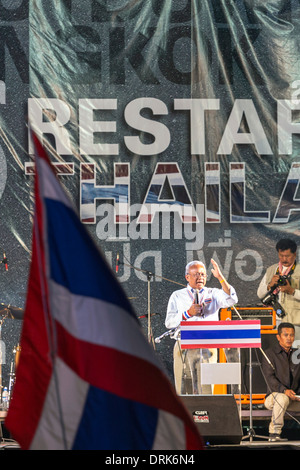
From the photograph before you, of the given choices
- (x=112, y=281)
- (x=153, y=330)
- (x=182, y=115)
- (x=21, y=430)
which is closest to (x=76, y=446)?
(x=21, y=430)

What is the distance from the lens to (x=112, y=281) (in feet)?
5.83

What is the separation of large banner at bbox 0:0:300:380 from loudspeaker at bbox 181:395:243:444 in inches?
87.1

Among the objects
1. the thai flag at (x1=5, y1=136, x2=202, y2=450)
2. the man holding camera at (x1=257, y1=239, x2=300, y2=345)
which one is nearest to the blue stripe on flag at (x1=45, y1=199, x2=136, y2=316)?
the thai flag at (x1=5, y1=136, x2=202, y2=450)

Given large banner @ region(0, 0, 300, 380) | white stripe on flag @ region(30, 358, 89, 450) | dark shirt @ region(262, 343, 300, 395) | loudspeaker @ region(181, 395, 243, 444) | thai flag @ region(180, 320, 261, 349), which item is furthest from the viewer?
large banner @ region(0, 0, 300, 380)

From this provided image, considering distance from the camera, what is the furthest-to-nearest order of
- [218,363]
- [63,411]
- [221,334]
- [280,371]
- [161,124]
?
[161,124]
[280,371]
[221,334]
[218,363]
[63,411]

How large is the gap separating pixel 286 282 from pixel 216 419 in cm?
238

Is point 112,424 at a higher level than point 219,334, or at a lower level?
lower

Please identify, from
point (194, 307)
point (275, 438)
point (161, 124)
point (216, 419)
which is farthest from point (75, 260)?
point (161, 124)

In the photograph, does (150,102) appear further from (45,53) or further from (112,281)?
(112,281)

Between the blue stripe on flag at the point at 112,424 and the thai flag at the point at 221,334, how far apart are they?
4.86m

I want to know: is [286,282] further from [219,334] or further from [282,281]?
[219,334]

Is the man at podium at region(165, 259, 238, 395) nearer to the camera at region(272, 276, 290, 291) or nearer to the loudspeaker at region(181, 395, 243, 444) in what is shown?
the camera at region(272, 276, 290, 291)

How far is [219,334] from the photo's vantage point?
6.65 metres

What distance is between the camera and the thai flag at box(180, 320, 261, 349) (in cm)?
655
